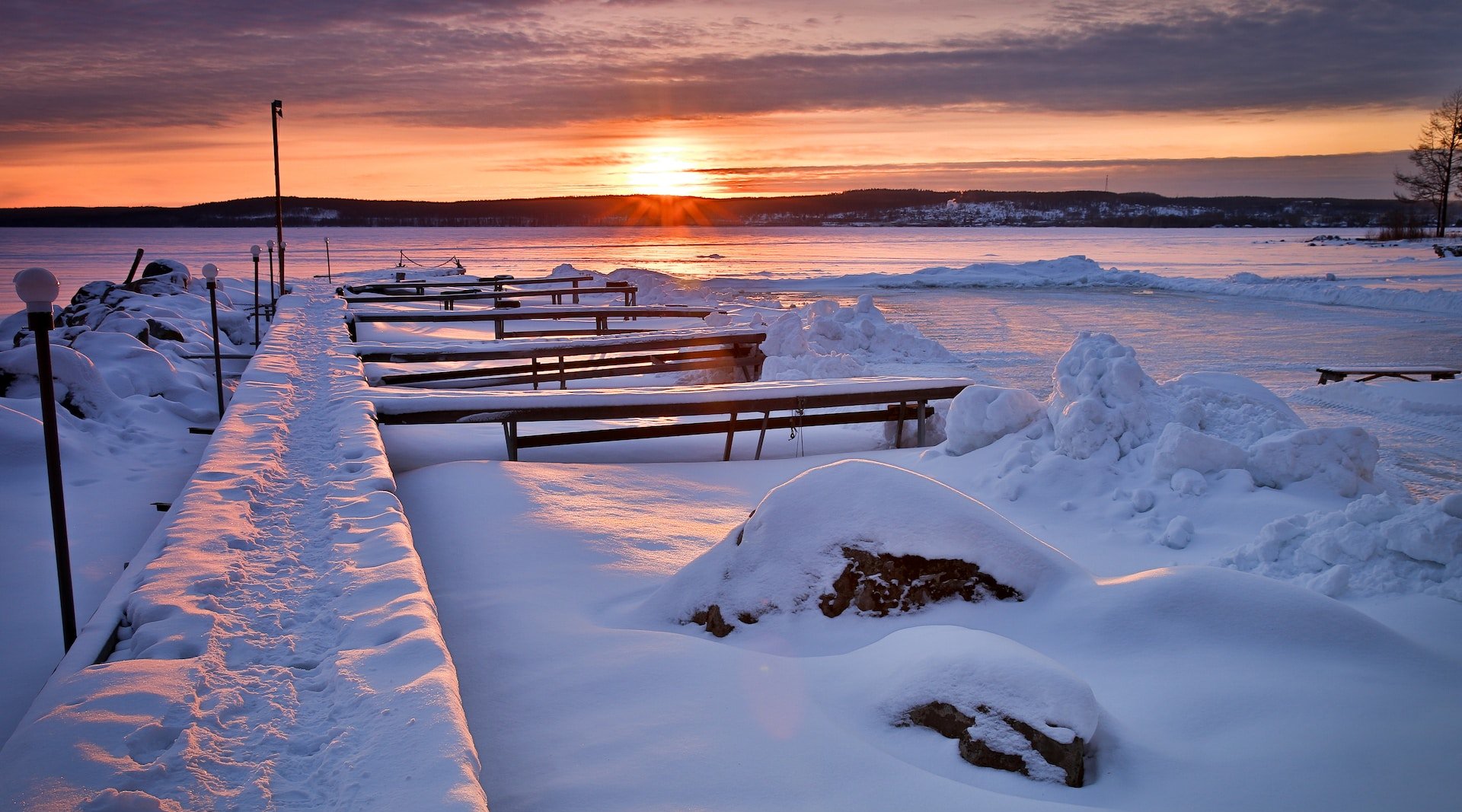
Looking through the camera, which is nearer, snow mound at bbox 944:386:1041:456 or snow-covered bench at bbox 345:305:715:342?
snow mound at bbox 944:386:1041:456

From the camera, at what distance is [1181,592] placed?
3750 millimetres

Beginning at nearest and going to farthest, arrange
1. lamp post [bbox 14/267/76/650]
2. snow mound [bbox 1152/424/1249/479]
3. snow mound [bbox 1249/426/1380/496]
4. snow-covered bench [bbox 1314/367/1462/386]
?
1. lamp post [bbox 14/267/76/650]
2. snow mound [bbox 1249/426/1380/496]
3. snow mound [bbox 1152/424/1249/479]
4. snow-covered bench [bbox 1314/367/1462/386]

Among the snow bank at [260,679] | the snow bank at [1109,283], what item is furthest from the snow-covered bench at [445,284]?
the snow bank at [260,679]

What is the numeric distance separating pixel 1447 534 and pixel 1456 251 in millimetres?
49107

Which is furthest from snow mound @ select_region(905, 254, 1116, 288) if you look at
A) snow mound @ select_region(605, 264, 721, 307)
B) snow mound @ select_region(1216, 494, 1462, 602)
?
snow mound @ select_region(1216, 494, 1462, 602)

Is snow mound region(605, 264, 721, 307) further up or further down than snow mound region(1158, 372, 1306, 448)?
further down

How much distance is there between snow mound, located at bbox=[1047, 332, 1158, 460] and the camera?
6.72 metres

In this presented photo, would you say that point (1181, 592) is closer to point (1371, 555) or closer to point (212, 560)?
point (1371, 555)

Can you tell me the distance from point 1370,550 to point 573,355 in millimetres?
10368

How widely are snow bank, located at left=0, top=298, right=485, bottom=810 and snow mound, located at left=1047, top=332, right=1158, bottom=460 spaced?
15.7 feet

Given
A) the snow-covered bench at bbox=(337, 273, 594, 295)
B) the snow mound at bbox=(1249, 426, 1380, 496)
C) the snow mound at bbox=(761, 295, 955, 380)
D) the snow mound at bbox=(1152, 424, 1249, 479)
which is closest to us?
the snow mound at bbox=(1249, 426, 1380, 496)

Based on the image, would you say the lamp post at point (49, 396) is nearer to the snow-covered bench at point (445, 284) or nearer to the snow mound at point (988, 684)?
the snow mound at point (988, 684)

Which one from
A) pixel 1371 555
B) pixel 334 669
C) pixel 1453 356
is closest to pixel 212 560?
pixel 334 669

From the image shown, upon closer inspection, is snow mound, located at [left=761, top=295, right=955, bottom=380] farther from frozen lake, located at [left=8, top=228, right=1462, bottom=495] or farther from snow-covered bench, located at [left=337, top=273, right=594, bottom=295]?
snow-covered bench, located at [left=337, top=273, right=594, bottom=295]
